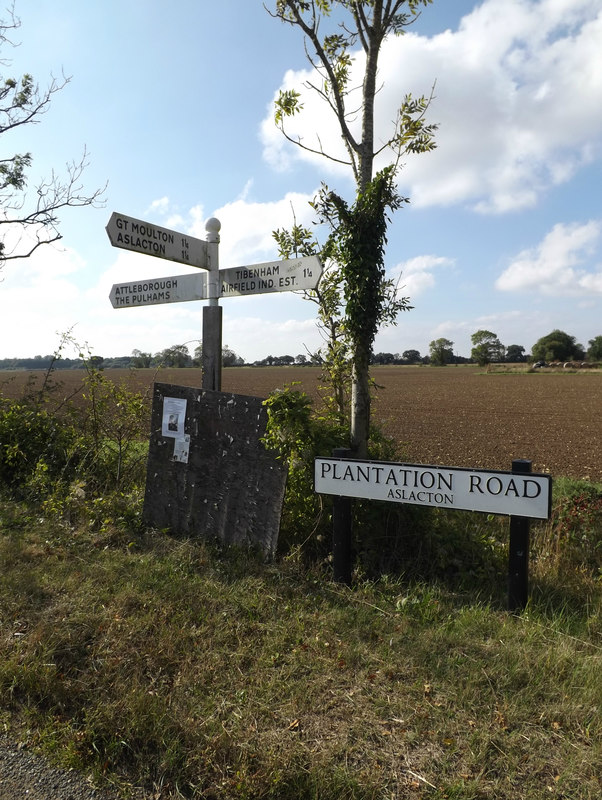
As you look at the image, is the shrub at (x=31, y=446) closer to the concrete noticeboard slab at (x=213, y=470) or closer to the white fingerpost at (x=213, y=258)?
the concrete noticeboard slab at (x=213, y=470)

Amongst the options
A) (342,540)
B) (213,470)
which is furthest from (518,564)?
(213,470)

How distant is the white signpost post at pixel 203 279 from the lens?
514 cm

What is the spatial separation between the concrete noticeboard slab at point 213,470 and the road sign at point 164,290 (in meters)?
0.92

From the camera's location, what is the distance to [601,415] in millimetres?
27172

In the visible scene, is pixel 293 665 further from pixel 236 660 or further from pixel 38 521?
pixel 38 521

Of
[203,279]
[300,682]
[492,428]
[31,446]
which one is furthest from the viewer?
[492,428]

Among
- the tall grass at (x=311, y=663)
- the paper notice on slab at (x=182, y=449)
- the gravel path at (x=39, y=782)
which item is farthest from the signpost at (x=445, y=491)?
the gravel path at (x=39, y=782)

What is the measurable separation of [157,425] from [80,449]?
2125 millimetres

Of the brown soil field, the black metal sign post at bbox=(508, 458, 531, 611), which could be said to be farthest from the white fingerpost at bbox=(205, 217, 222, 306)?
the black metal sign post at bbox=(508, 458, 531, 611)

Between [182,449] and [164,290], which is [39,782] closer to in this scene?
[182,449]

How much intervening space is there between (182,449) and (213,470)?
443 millimetres

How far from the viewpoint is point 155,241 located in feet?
17.7

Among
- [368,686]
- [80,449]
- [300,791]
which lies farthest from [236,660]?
[80,449]

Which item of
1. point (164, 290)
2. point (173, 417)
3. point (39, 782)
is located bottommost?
point (39, 782)
